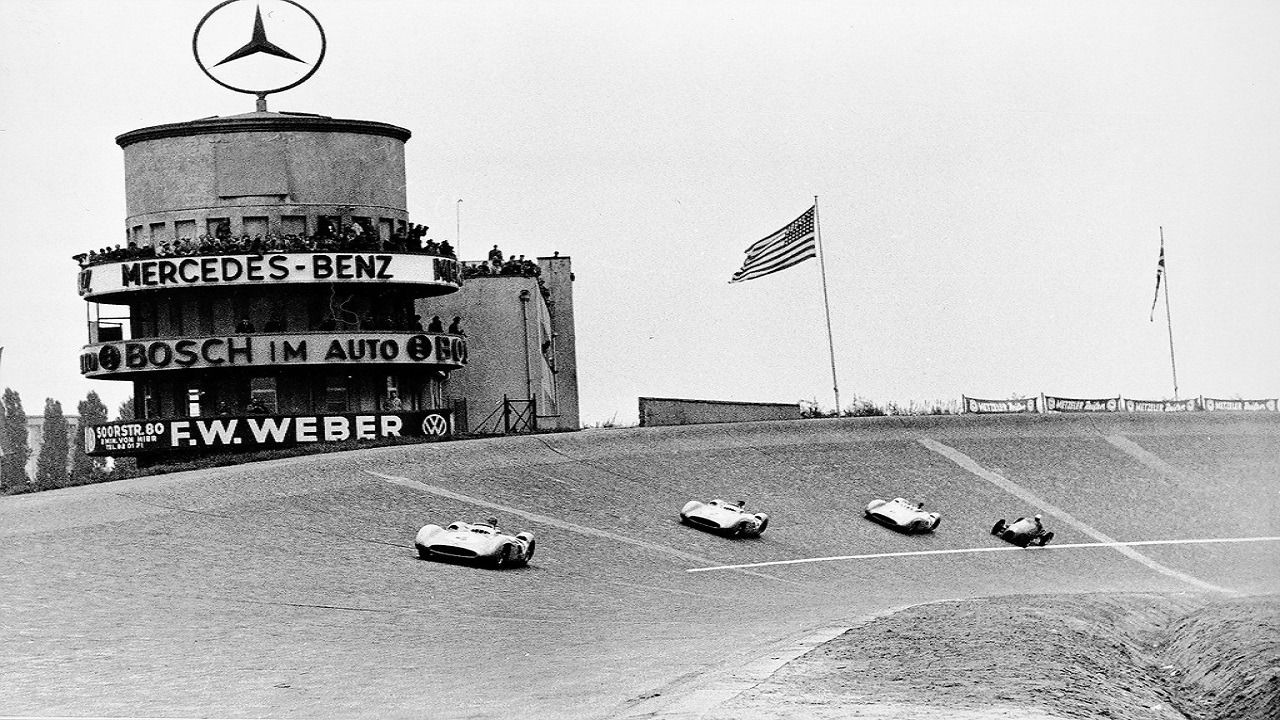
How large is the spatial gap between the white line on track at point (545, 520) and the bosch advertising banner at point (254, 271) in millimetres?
22835

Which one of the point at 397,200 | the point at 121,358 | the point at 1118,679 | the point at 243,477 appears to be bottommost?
the point at 1118,679

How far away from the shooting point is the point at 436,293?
78.6 meters

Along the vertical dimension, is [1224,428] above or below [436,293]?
below

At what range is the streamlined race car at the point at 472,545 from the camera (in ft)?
131

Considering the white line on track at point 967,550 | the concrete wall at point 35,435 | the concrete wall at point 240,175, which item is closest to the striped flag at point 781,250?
the concrete wall at point 240,175

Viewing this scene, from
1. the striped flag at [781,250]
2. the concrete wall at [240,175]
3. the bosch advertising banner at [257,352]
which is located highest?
the concrete wall at [240,175]

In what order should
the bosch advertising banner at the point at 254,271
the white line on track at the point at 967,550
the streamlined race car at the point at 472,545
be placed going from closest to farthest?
the streamlined race car at the point at 472,545, the white line on track at the point at 967,550, the bosch advertising banner at the point at 254,271

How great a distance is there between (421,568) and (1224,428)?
39047mm

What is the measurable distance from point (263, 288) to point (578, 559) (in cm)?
3438

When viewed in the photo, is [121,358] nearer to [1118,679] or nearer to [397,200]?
[397,200]

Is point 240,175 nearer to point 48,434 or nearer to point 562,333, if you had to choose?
point 562,333

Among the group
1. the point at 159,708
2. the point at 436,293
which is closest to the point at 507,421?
the point at 436,293

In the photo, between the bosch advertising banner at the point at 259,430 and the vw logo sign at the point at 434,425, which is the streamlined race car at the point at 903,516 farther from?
the vw logo sign at the point at 434,425

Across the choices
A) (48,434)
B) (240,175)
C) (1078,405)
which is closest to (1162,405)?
(1078,405)
